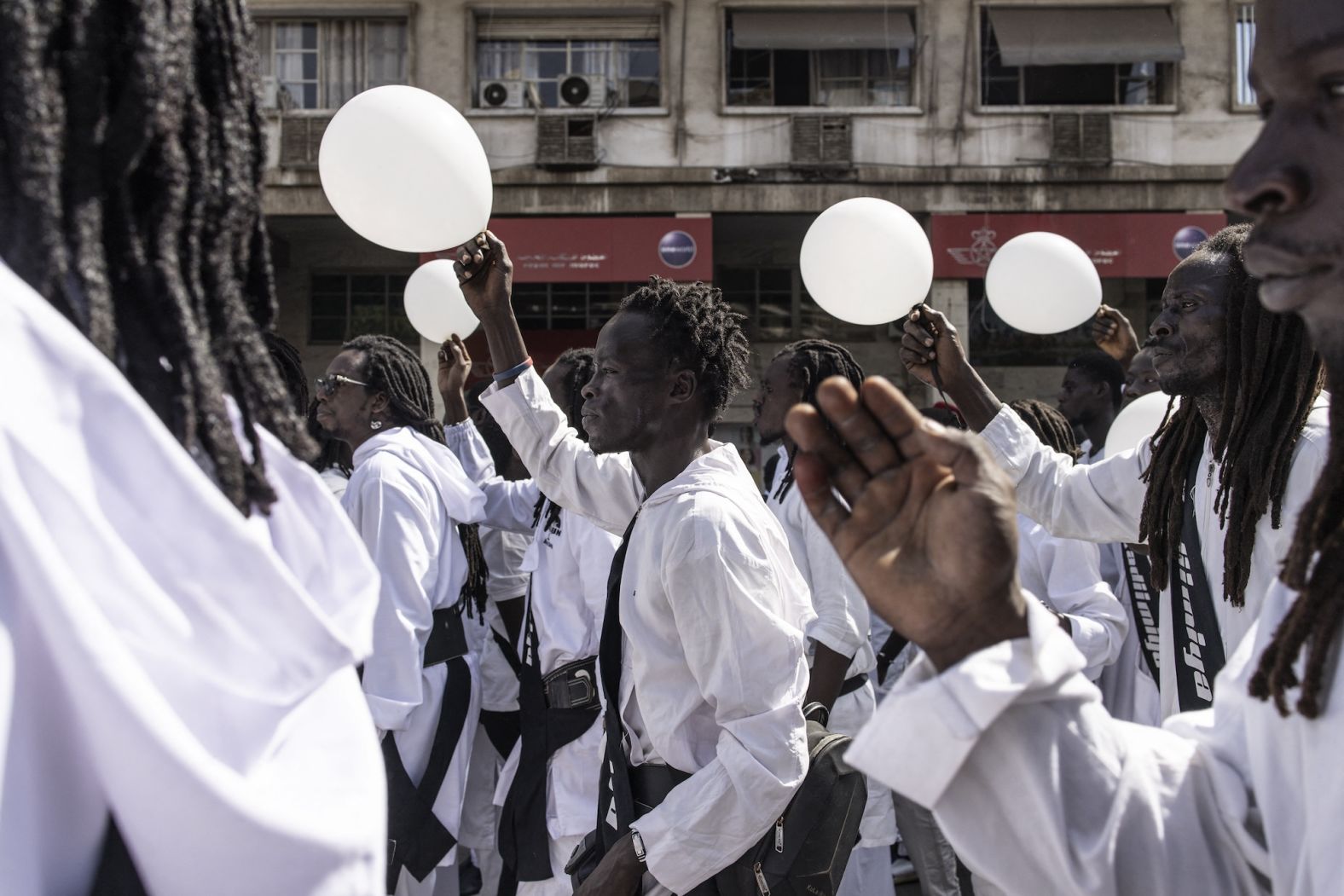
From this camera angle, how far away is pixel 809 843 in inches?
102

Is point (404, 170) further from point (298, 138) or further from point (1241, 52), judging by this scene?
point (1241, 52)

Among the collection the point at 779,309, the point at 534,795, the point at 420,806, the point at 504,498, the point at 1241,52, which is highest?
the point at 1241,52

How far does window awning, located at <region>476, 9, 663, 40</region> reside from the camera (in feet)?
50.8

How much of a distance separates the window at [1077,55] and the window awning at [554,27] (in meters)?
4.43

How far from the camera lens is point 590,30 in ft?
51.1

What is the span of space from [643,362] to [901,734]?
75.0 inches

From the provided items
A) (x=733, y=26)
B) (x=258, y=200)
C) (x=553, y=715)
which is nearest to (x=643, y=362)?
(x=553, y=715)

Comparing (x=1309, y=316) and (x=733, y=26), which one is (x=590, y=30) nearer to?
(x=733, y=26)

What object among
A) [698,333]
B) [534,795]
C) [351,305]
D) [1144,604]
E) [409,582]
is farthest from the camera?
[351,305]

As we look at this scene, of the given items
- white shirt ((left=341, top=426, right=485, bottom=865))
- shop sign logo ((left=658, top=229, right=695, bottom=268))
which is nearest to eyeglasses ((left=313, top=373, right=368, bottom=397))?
white shirt ((left=341, top=426, right=485, bottom=865))

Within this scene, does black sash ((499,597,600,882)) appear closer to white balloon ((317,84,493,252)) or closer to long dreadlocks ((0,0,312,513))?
white balloon ((317,84,493,252))

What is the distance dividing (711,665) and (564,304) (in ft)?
46.6

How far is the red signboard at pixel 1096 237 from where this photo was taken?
15000 mm

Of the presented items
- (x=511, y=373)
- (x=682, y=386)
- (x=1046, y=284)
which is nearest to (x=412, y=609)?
(x=511, y=373)
